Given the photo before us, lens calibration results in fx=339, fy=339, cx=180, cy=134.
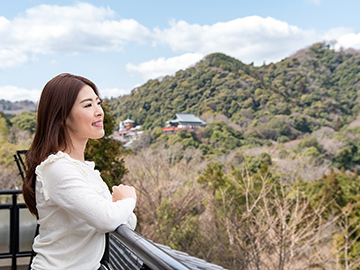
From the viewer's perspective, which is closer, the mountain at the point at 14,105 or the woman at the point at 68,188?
the woman at the point at 68,188

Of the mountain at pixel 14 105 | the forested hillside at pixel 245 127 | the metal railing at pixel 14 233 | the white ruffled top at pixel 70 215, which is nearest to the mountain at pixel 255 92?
the forested hillside at pixel 245 127

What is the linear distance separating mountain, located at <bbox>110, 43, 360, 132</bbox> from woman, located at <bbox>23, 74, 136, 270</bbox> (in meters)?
40.0

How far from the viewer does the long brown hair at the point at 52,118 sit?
33.4 inches

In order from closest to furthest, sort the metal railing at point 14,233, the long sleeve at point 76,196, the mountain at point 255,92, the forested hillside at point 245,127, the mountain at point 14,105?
the long sleeve at point 76,196, the metal railing at point 14,233, the forested hillside at point 245,127, the mountain at point 14,105, the mountain at point 255,92

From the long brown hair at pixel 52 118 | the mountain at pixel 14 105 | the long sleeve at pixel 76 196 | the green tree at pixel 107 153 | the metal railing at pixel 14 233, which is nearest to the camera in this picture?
the long sleeve at pixel 76 196

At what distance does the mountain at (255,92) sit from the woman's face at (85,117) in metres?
40.0

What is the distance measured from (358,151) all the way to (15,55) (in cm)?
4357

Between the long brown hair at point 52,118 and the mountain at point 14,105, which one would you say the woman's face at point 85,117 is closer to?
the long brown hair at point 52,118

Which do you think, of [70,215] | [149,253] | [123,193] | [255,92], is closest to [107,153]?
[123,193]

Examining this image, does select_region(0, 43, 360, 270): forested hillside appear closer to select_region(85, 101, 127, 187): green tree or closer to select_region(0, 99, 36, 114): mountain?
select_region(85, 101, 127, 187): green tree

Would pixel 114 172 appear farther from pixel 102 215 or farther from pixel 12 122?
pixel 12 122

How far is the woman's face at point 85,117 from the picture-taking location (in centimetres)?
87

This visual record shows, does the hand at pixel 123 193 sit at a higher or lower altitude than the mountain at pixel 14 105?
higher

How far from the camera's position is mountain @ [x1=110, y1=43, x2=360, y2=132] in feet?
139
